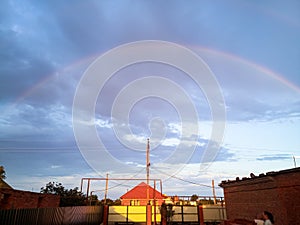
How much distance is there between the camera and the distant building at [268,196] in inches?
389

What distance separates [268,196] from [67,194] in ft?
62.2

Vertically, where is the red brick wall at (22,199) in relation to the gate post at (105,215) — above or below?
above

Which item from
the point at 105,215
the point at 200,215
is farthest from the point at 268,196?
the point at 105,215

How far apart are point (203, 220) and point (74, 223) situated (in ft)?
35.8

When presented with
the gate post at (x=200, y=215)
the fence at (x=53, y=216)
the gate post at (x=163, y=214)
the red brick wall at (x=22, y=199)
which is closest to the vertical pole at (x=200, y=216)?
the gate post at (x=200, y=215)

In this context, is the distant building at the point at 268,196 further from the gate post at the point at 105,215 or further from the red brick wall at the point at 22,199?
the red brick wall at the point at 22,199

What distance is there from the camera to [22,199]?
49.0ft

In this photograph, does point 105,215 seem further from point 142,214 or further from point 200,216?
point 200,216

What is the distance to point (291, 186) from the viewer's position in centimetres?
1005

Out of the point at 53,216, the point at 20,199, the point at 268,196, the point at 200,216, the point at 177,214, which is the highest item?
the point at 268,196

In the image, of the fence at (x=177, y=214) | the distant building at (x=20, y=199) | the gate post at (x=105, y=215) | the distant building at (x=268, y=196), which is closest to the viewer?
the distant building at (x=268, y=196)

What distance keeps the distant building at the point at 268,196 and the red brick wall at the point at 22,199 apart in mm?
13142

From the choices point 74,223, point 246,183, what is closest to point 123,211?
point 74,223

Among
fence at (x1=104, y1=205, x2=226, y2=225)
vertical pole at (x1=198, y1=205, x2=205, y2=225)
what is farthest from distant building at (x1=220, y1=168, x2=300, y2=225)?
fence at (x1=104, y1=205, x2=226, y2=225)
